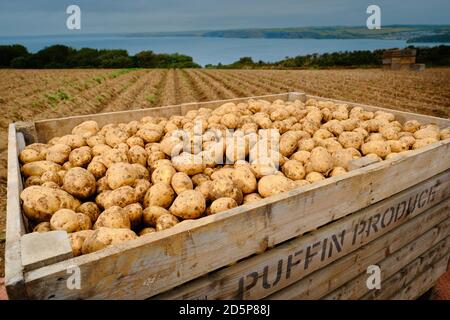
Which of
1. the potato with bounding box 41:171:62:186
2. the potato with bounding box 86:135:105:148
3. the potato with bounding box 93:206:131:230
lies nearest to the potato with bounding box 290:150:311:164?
the potato with bounding box 93:206:131:230

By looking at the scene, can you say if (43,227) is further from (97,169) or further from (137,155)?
(137,155)

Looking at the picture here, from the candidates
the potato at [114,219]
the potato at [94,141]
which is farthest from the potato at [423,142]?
the potato at [94,141]

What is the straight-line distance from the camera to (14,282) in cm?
111

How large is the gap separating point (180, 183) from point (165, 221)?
1.41 feet

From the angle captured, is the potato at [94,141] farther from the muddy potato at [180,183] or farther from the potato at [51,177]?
the muddy potato at [180,183]

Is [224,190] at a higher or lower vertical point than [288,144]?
lower

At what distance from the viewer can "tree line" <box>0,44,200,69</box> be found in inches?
2161

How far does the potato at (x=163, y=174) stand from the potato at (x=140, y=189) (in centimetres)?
8

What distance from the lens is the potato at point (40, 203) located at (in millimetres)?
2006

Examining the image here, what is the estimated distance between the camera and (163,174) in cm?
248

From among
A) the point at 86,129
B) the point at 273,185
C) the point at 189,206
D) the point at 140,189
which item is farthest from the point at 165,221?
the point at 86,129

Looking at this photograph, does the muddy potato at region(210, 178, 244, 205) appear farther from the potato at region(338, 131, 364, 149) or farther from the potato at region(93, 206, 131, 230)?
the potato at region(338, 131, 364, 149)

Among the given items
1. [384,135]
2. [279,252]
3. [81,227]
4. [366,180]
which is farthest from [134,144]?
[384,135]
